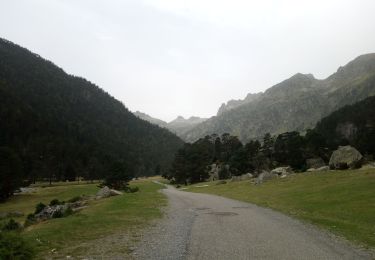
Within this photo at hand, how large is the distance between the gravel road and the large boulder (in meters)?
47.4

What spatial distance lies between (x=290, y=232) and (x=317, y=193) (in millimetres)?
24685

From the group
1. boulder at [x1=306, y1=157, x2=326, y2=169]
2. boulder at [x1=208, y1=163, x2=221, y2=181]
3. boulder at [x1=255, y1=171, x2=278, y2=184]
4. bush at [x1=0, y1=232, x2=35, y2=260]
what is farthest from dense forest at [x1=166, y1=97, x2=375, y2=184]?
bush at [x1=0, y1=232, x2=35, y2=260]

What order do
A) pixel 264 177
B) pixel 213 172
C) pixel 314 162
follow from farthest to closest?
pixel 213 172 < pixel 314 162 < pixel 264 177

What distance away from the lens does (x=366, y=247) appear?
58.6ft

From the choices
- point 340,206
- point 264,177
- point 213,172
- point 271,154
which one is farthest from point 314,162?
point 340,206

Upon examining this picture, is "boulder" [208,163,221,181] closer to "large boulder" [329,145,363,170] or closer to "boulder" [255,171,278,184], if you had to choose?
"boulder" [255,171,278,184]

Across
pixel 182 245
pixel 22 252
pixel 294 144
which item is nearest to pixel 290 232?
pixel 182 245

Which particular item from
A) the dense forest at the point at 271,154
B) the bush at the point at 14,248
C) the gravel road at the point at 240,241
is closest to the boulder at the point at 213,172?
the dense forest at the point at 271,154

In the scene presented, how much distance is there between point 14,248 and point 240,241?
9.74 metres

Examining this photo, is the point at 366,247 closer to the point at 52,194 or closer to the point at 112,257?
the point at 112,257

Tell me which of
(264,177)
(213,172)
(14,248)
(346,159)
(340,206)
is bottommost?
(340,206)

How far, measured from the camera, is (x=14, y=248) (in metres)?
14.0

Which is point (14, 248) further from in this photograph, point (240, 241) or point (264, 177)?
point (264, 177)

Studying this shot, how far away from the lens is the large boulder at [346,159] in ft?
227
